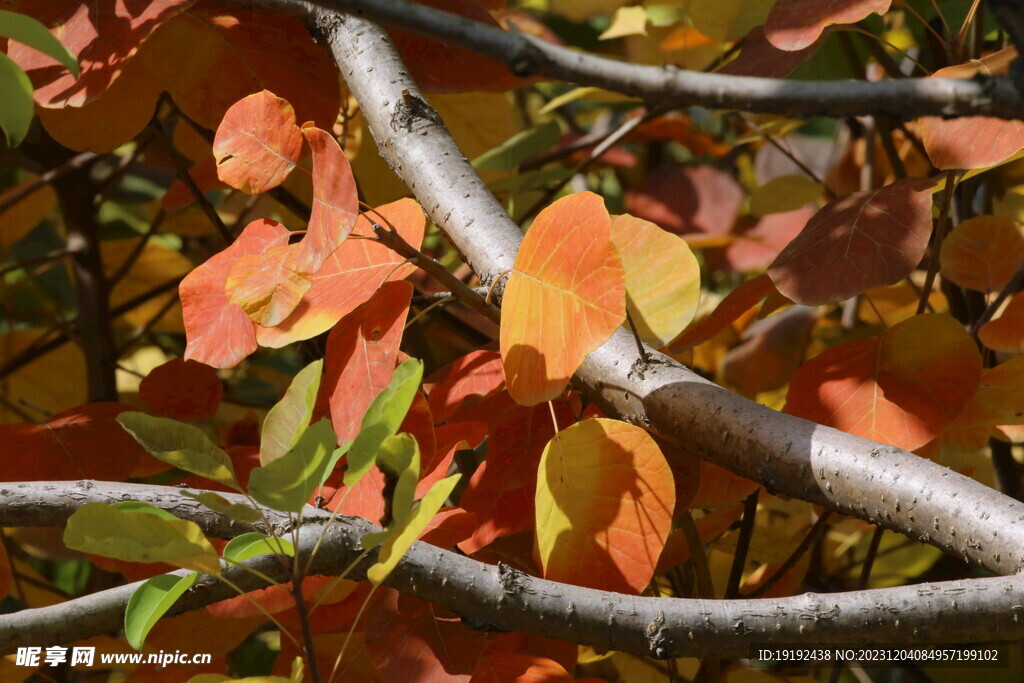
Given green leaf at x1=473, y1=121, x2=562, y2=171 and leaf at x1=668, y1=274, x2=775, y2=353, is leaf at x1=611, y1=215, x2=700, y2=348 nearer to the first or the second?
leaf at x1=668, y1=274, x2=775, y2=353

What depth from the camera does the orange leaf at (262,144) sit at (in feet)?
1.58

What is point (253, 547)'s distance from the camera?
0.39 metres

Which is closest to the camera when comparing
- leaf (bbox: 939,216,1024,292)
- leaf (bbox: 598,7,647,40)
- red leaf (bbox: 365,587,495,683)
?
red leaf (bbox: 365,587,495,683)

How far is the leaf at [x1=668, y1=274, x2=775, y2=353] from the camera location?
2.02 feet

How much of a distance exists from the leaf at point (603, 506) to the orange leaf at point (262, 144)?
0.73ft

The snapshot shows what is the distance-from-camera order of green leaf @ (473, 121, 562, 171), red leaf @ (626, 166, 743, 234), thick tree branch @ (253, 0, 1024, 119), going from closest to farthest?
thick tree branch @ (253, 0, 1024, 119), green leaf @ (473, 121, 562, 171), red leaf @ (626, 166, 743, 234)

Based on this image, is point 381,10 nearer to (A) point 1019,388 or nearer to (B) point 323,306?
(B) point 323,306

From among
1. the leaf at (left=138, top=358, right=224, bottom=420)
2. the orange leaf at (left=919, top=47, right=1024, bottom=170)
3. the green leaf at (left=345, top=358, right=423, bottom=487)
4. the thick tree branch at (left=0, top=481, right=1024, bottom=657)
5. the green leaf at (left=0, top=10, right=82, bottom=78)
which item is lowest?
the thick tree branch at (left=0, top=481, right=1024, bottom=657)

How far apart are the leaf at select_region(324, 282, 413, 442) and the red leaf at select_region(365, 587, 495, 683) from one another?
11cm

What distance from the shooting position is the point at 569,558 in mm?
468

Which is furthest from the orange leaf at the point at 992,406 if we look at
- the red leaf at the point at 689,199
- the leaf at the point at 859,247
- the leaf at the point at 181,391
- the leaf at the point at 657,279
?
the red leaf at the point at 689,199

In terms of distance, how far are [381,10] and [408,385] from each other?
0.17 metres

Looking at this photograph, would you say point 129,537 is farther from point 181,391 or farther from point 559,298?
point 181,391

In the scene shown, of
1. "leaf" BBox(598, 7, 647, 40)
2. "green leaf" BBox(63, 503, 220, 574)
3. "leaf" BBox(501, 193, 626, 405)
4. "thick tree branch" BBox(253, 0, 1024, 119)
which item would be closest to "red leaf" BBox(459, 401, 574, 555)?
"leaf" BBox(501, 193, 626, 405)
